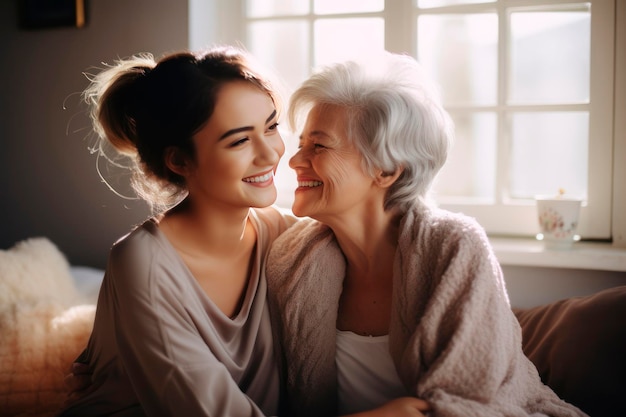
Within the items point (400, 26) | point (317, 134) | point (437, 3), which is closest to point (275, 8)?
point (400, 26)

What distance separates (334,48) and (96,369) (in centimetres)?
150

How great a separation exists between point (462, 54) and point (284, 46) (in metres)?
0.71

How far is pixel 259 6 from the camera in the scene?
8.41 feet

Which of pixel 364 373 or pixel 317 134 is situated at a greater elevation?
pixel 317 134

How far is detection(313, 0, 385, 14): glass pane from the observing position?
2.39 metres

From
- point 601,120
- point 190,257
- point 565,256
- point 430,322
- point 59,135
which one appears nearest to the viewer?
point 430,322

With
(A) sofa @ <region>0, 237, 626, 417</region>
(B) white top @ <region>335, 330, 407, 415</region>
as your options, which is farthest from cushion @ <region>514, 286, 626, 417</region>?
(B) white top @ <region>335, 330, 407, 415</region>

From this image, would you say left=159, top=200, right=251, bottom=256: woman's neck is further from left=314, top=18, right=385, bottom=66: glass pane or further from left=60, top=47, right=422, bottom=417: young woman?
left=314, top=18, right=385, bottom=66: glass pane

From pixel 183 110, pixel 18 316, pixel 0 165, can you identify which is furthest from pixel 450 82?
pixel 0 165

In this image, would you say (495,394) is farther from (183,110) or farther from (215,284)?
(183,110)

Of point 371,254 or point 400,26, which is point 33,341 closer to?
point 371,254

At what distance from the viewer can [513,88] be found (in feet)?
7.41

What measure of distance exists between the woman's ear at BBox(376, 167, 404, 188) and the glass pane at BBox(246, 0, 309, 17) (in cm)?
119

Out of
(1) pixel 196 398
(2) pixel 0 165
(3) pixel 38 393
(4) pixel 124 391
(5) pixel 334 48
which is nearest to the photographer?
(1) pixel 196 398
